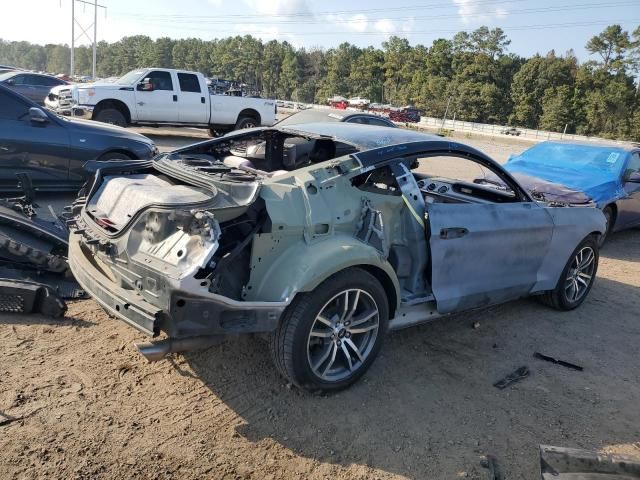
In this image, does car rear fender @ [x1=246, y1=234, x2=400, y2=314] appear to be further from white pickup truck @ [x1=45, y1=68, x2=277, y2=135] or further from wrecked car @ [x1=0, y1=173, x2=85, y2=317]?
white pickup truck @ [x1=45, y1=68, x2=277, y2=135]

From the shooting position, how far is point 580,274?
554 cm

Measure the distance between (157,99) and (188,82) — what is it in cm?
110

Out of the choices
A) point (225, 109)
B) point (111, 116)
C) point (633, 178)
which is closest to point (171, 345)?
point (633, 178)

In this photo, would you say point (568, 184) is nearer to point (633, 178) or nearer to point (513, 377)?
point (633, 178)

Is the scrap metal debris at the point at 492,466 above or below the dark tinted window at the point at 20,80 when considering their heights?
below

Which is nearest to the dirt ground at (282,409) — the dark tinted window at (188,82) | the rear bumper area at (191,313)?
the rear bumper area at (191,313)

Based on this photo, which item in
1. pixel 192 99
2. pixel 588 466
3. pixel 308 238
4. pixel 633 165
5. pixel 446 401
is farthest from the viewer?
pixel 192 99

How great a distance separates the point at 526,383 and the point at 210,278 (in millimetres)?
2489

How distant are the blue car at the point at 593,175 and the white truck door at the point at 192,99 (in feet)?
30.4

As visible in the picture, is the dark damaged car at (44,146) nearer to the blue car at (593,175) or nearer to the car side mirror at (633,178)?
the blue car at (593,175)

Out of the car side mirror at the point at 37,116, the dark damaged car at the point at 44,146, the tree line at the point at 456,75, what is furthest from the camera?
the tree line at the point at 456,75

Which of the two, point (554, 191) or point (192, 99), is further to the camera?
point (192, 99)

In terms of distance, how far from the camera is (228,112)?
16.0 meters

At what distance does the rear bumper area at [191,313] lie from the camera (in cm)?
286
